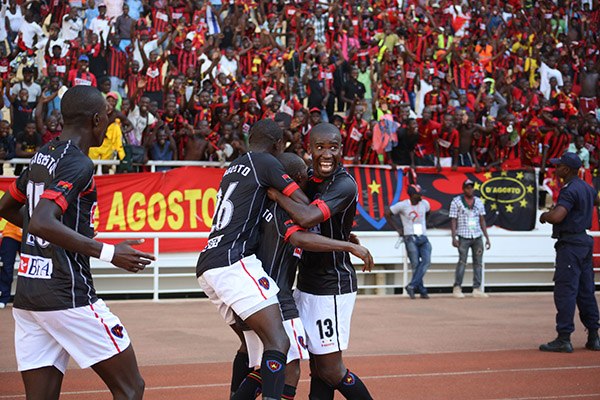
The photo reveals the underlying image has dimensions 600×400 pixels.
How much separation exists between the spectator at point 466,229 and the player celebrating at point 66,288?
10934 millimetres

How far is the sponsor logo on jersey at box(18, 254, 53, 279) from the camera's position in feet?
12.6

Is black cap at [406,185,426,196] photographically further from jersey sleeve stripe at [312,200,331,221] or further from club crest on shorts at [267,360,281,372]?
club crest on shorts at [267,360,281,372]

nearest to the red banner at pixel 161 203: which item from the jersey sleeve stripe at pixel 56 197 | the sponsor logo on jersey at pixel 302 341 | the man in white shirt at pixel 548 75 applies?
the sponsor logo on jersey at pixel 302 341

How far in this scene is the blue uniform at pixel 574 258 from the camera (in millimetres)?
8562

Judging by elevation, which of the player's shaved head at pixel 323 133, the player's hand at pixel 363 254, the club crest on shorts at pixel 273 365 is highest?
the player's shaved head at pixel 323 133

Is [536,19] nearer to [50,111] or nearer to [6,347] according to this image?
[50,111]

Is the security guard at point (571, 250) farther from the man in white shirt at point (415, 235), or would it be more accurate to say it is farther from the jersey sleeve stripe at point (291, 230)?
the man in white shirt at point (415, 235)

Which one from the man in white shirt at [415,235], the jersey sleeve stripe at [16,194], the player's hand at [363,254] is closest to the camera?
the jersey sleeve stripe at [16,194]

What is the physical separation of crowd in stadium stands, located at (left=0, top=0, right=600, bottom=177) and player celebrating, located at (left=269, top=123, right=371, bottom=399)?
30.1 feet

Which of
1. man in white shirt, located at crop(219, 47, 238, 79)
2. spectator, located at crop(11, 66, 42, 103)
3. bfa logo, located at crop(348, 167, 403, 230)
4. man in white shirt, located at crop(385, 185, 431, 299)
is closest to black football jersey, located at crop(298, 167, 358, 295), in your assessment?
man in white shirt, located at crop(385, 185, 431, 299)

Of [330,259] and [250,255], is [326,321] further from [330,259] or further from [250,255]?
[250,255]

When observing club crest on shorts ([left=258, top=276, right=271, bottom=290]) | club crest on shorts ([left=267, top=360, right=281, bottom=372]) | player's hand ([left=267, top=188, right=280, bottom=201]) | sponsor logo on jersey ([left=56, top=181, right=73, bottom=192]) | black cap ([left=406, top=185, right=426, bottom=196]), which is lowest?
black cap ([left=406, top=185, right=426, bottom=196])

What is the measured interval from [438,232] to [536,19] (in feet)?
39.4

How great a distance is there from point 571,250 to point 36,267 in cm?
667
